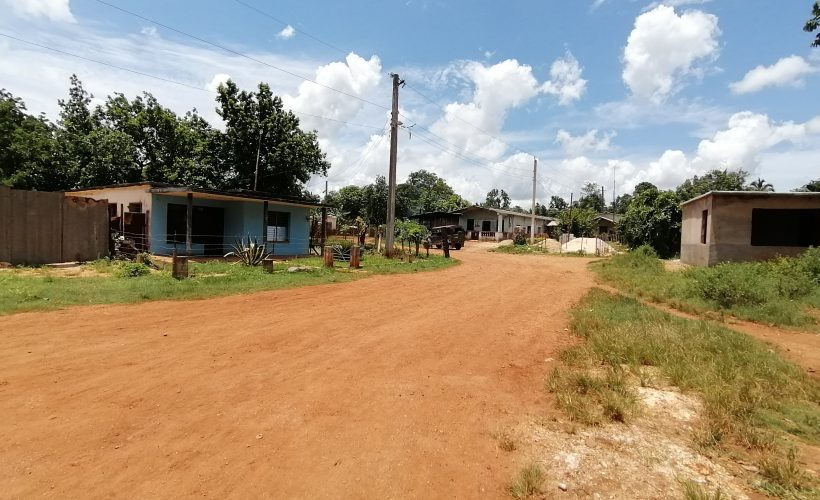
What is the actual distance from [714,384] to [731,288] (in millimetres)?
7537

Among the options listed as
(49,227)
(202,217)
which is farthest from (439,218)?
(49,227)

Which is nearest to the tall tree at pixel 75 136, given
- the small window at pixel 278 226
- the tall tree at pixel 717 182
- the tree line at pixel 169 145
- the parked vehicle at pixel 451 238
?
the tree line at pixel 169 145

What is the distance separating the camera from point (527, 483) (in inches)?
125

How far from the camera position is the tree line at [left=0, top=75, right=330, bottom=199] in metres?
27.7

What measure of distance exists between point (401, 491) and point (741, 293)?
11.4 meters

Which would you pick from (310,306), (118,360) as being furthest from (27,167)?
(118,360)

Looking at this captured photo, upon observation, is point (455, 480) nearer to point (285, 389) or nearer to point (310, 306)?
point (285, 389)

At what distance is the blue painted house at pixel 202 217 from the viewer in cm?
1778

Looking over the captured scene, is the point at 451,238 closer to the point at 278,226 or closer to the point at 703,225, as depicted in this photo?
the point at 278,226

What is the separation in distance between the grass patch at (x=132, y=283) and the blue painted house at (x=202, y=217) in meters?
3.51

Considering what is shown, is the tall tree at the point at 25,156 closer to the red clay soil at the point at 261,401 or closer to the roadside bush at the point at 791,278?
the red clay soil at the point at 261,401

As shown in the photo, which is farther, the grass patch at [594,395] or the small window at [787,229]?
the small window at [787,229]

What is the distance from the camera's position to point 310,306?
9.45 metres

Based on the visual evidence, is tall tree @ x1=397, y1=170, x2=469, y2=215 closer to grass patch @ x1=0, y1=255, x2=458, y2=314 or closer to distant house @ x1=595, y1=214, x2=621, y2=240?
distant house @ x1=595, y1=214, x2=621, y2=240
